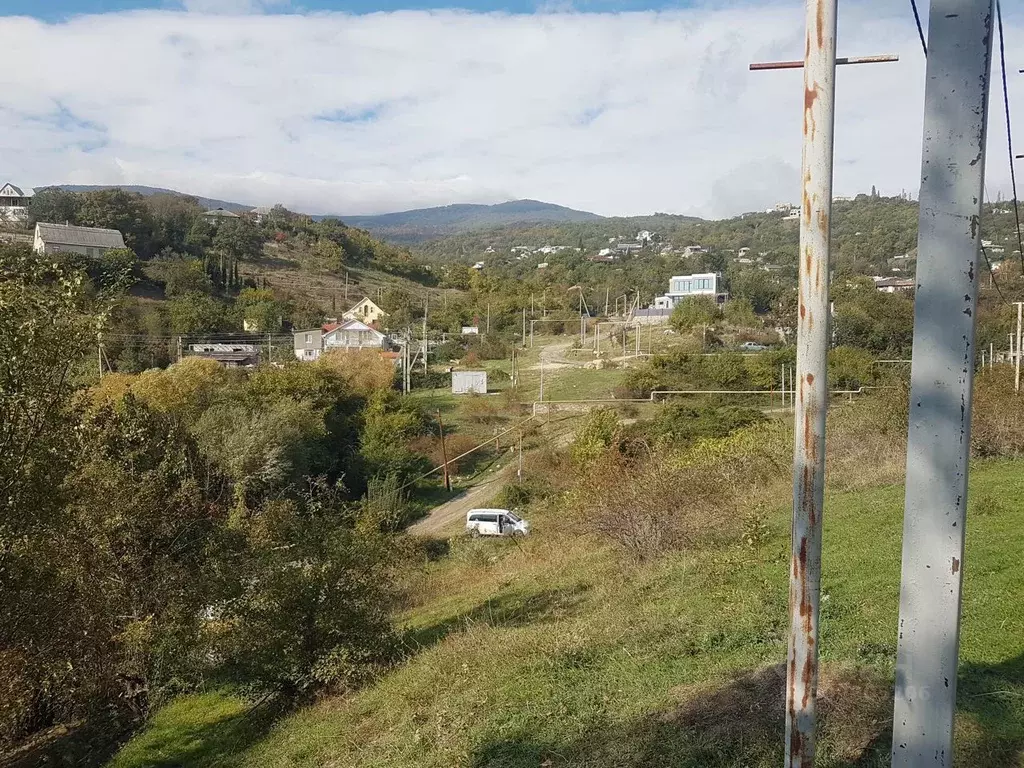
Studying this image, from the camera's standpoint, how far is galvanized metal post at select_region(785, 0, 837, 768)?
9.45 ft

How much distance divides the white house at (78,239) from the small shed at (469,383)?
24.8 metres

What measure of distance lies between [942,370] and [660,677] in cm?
452

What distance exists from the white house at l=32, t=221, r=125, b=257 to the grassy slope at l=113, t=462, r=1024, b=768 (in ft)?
147

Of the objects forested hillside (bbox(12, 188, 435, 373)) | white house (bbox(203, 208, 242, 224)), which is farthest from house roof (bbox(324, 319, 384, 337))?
white house (bbox(203, 208, 242, 224))

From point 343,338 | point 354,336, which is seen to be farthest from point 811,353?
point 343,338

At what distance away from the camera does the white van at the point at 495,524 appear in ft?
67.1

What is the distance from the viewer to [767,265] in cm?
7012

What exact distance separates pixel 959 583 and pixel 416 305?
199 ft

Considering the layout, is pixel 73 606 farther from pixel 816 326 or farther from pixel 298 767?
pixel 816 326

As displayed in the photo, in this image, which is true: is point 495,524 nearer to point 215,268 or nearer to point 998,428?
point 998,428

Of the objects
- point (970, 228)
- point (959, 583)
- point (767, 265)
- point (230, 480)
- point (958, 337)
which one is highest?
point (767, 265)

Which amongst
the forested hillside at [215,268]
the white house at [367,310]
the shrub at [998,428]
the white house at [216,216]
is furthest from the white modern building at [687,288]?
the white house at [216,216]

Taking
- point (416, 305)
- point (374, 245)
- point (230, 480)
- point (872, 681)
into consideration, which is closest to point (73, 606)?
point (872, 681)

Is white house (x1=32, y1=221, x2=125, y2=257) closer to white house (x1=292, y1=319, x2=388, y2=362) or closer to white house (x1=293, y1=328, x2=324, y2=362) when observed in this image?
white house (x1=293, y1=328, x2=324, y2=362)
